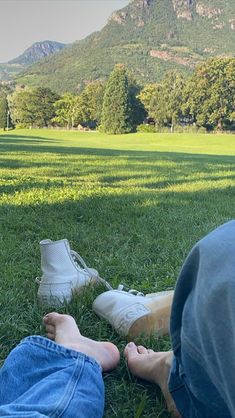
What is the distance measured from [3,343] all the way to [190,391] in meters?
0.72

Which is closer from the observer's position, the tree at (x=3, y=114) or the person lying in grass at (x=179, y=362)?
the person lying in grass at (x=179, y=362)

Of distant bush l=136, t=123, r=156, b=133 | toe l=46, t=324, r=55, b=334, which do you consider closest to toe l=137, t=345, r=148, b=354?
toe l=46, t=324, r=55, b=334

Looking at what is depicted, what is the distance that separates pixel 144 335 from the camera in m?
1.66

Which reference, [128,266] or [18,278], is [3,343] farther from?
[128,266]

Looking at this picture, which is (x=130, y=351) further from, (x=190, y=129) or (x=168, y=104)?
(x=168, y=104)

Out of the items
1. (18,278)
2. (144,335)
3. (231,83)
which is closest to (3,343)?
(144,335)

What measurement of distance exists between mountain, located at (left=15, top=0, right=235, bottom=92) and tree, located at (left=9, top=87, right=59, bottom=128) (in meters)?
42.1

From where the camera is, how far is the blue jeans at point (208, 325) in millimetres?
804

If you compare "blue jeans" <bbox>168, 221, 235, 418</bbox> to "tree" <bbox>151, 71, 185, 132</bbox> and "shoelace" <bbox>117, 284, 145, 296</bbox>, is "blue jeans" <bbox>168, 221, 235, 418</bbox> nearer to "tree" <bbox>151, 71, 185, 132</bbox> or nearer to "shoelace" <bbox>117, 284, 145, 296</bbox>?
"shoelace" <bbox>117, 284, 145, 296</bbox>

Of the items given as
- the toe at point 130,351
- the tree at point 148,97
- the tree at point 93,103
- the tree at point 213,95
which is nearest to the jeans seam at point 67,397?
the toe at point 130,351

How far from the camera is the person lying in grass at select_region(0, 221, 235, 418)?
2.68 feet

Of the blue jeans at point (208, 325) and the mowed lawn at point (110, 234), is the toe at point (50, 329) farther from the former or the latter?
the blue jeans at point (208, 325)

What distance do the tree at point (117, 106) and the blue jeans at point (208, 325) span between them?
46956 millimetres

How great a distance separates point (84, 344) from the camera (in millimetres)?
1458
